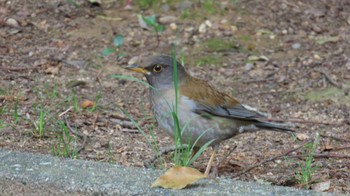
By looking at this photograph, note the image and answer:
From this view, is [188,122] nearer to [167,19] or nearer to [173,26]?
[173,26]

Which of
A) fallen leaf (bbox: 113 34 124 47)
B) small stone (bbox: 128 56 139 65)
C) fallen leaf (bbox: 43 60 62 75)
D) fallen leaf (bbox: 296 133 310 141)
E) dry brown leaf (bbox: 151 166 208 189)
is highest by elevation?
dry brown leaf (bbox: 151 166 208 189)

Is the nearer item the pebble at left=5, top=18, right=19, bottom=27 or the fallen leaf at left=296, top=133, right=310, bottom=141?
the fallen leaf at left=296, top=133, right=310, bottom=141

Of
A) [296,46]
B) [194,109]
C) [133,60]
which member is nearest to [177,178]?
[194,109]

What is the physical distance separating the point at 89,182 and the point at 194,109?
1697 millimetres

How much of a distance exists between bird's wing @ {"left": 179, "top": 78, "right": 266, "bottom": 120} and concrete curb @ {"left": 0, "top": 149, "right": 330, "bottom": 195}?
140 cm

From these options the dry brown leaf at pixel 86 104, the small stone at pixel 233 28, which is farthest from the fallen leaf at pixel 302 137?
the small stone at pixel 233 28

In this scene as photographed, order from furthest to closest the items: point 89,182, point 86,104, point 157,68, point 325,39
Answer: point 325,39, point 86,104, point 157,68, point 89,182

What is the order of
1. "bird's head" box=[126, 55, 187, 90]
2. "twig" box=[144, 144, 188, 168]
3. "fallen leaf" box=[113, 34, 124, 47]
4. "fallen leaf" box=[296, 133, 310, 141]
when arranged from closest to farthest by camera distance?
"twig" box=[144, 144, 188, 168], "bird's head" box=[126, 55, 187, 90], "fallen leaf" box=[296, 133, 310, 141], "fallen leaf" box=[113, 34, 124, 47]

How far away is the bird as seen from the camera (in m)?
6.07

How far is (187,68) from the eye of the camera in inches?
353

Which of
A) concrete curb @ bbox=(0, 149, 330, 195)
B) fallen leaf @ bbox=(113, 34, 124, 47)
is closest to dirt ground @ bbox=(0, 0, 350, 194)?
fallen leaf @ bbox=(113, 34, 124, 47)

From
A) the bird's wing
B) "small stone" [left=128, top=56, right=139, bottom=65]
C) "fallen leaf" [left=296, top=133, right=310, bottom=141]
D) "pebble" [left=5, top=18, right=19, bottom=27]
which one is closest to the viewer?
the bird's wing

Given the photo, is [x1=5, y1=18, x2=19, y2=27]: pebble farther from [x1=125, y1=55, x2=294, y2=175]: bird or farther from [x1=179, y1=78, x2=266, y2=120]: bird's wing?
[x1=179, y1=78, x2=266, y2=120]: bird's wing

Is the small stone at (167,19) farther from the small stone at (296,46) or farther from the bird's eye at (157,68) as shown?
the bird's eye at (157,68)
